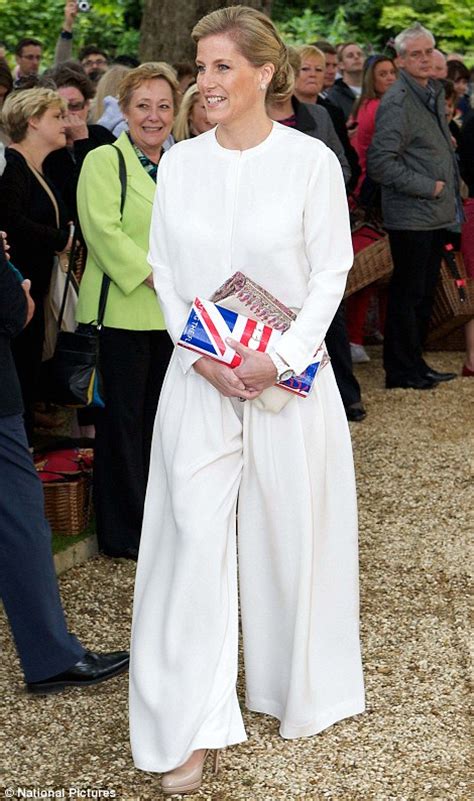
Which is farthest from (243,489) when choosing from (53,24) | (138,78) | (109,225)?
(53,24)

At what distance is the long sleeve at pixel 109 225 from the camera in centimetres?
568

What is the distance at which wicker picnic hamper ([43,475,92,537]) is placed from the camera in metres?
6.05

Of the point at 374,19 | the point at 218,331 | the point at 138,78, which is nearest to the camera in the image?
the point at 218,331

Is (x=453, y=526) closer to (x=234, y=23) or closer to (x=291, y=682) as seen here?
(x=291, y=682)

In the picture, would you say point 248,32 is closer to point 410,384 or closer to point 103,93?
point 103,93

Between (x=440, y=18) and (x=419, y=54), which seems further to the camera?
(x=440, y=18)

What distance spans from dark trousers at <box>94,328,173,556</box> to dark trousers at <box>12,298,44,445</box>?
679 millimetres

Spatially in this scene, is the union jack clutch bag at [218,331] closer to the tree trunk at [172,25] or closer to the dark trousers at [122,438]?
the dark trousers at [122,438]

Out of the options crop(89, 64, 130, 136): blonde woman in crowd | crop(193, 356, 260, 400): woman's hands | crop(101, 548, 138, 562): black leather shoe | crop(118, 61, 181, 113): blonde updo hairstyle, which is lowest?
crop(101, 548, 138, 562): black leather shoe

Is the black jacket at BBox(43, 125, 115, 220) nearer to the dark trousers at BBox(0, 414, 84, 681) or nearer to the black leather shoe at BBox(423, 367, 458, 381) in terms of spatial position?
the dark trousers at BBox(0, 414, 84, 681)

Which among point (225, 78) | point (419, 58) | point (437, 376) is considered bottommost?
point (437, 376)

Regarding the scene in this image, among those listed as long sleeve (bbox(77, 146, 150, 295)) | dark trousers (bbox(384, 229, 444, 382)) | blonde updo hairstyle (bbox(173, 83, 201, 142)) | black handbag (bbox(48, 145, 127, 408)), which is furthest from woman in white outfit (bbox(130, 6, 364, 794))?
dark trousers (bbox(384, 229, 444, 382))

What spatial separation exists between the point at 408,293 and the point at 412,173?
34.0 inches

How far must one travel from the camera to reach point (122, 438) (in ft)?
19.4
